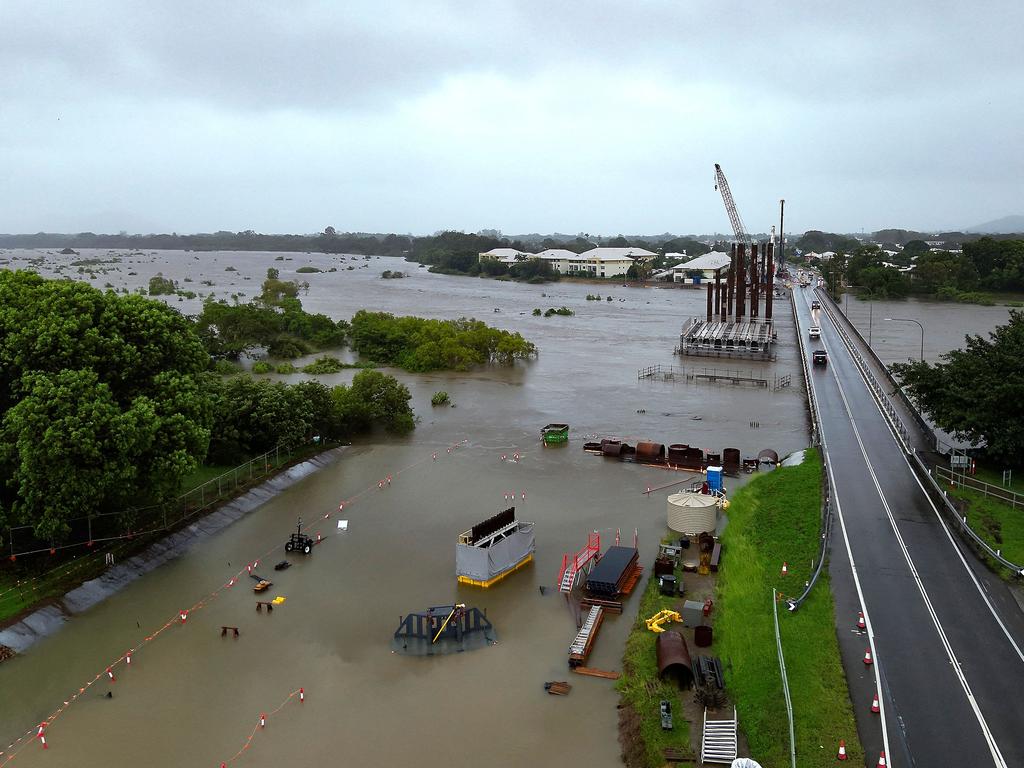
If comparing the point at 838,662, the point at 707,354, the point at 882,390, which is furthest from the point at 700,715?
the point at 707,354

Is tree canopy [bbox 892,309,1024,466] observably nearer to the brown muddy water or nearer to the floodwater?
the brown muddy water

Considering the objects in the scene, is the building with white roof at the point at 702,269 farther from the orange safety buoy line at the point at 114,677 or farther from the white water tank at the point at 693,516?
the orange safety buoy line at the point at 114,677

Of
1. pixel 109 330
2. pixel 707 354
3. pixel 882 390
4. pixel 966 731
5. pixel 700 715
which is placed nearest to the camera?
pixel 966 731

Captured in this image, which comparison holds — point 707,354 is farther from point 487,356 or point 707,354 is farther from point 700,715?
point 700,715

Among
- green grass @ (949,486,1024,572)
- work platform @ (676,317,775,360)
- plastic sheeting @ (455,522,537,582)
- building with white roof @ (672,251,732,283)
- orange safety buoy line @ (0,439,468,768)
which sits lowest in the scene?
orange safety buoy line @ (0,439,468,768)

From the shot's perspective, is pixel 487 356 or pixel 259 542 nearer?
pixel 259 542

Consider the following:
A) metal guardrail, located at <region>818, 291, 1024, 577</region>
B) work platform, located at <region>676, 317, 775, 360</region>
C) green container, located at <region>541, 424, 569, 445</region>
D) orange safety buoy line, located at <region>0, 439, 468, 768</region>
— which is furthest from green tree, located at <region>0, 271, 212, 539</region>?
work platform, located at <region>676, 317, 775, 360</region>

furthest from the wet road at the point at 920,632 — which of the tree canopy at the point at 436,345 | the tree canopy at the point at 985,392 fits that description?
the tree canopy at the point at 436,345
